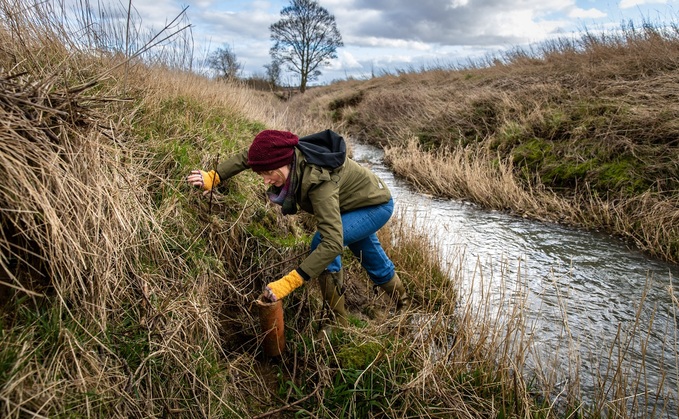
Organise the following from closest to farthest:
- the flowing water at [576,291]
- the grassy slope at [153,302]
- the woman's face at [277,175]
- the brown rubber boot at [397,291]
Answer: the grassy slope at [153,302]
the woman's face at [277,175]
the flowing water at [576,291]
the brown rubber boot at [397,291]


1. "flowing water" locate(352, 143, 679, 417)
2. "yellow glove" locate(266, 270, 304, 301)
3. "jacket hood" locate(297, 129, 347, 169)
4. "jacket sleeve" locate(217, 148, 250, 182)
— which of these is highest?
"jacket hood" locate(297, 129, 347, 169)

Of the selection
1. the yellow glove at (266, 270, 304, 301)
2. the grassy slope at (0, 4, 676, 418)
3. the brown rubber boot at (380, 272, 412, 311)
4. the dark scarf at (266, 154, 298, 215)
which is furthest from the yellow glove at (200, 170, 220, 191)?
the brown rubber boot at (380, 272, 412, 311)

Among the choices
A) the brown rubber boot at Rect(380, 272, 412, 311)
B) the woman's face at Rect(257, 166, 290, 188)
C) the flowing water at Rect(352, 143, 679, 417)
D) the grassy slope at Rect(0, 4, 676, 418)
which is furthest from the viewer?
the brown rubber boot at Rect(380, 272, 412, 311)

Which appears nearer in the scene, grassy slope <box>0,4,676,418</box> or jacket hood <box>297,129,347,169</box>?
grassy slope <box>0,4,676,418</box>

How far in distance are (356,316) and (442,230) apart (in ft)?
9.78

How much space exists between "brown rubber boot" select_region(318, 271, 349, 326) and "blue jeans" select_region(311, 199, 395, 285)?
53mm

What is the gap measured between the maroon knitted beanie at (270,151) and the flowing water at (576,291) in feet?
4.73

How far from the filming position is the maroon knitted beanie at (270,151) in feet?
8.41

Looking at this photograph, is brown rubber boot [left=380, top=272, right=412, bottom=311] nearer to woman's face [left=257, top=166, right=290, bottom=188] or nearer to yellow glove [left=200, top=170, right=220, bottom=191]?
woman's face [left=257, top=166, right=290, bottom=188]

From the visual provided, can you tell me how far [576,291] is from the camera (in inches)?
172

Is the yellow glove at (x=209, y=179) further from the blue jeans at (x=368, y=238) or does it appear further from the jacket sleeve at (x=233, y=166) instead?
the blue jeans at (x=368, y=238)

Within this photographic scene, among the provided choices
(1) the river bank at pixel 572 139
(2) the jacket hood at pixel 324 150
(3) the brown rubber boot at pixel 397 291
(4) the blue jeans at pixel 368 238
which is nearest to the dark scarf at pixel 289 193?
(2) the jacket hood at pixel 324 150

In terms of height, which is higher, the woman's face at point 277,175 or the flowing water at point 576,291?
the woman's face at point 277,175

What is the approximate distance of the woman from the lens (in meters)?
2.54
